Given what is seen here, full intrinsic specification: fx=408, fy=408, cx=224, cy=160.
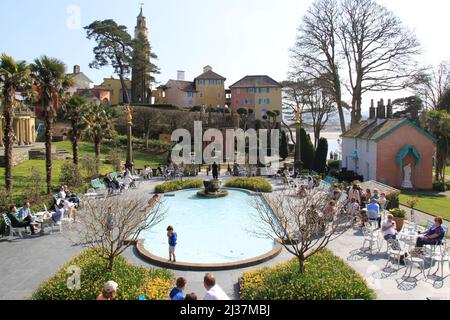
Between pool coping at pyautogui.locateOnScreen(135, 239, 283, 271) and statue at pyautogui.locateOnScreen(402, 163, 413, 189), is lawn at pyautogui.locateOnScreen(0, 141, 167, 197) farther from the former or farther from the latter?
statue at pyautogui.locateOnScreen(402, 163, 413, 189)

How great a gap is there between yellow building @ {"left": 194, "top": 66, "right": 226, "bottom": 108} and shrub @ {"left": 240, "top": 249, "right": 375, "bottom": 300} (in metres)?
67.7

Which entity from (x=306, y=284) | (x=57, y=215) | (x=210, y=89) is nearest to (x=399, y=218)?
(x=306, y=284)

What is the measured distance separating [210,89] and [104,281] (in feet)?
230

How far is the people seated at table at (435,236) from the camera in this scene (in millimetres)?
13008

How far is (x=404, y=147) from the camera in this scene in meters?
32.2

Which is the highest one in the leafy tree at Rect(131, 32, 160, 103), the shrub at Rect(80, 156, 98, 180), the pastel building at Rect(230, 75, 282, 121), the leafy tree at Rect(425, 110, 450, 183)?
the leafy tree at Rect(131, 32, 160, 103)

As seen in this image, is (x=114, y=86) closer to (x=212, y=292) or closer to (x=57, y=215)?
(x=57, y=215)

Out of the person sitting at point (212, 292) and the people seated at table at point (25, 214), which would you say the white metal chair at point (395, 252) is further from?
the people seated at table at point (25, 214)

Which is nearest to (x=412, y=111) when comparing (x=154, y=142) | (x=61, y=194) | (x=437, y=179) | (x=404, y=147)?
(x=437, y=179)

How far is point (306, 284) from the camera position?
10094 mm

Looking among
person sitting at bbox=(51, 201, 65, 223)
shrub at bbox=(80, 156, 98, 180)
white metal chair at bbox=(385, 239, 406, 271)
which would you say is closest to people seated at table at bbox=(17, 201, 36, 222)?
person sitting at bbox=(51, 201, 65, 223)

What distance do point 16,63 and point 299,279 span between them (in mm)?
18695

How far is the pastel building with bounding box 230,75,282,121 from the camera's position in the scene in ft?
248

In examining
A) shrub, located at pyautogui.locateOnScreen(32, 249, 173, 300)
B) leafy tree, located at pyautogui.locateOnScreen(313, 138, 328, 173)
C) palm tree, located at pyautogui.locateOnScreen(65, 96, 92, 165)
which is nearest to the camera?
shrub, located at pyautogui.locateOnScreen(32, 249, 173, 300)
